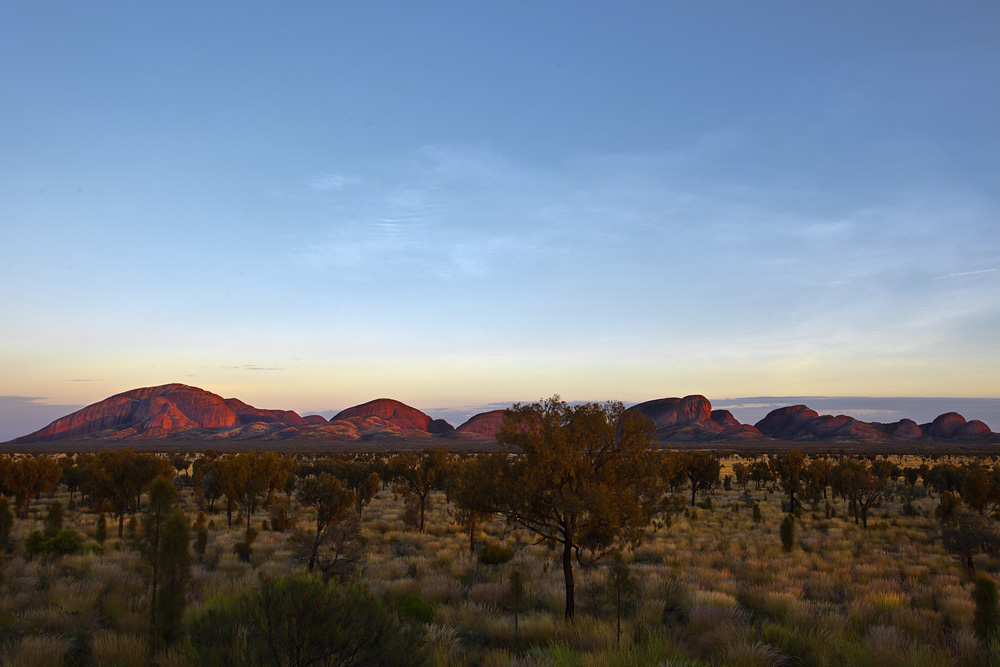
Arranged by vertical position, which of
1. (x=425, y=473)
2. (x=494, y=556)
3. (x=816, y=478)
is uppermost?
(x=425, y=473)

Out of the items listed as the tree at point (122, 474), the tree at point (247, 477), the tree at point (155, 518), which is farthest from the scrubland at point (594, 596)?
the tree at point (247, 477)

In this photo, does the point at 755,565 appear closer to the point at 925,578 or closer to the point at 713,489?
the point at 925,578

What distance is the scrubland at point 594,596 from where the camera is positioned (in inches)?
318

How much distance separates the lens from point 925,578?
15.6 m

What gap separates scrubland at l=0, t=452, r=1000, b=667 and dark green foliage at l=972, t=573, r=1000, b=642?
0.27m

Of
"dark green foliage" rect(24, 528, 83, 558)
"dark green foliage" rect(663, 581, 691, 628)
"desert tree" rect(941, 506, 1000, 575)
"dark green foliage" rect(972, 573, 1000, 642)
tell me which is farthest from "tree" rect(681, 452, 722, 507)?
"dark green foliage" rect(24, 528, 83, 558)

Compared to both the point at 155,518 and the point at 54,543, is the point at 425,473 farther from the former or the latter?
the point at 155,518

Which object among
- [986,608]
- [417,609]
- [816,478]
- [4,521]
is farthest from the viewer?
[816,478]

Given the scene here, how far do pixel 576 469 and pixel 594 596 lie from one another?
148 inches

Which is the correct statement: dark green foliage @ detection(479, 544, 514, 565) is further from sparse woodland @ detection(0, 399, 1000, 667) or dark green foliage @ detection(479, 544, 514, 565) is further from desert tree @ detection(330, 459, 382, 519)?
desert tree @ detection(330, 459, 382, 519)

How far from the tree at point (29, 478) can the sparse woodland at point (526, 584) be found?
4.07m

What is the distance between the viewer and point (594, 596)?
12664 mm

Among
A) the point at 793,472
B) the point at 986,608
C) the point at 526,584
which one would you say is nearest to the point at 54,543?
the point at 526,584

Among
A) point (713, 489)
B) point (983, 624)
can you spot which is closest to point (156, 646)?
point (983, 624)
